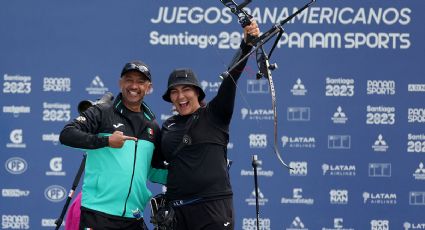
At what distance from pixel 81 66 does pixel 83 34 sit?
0.92 ft

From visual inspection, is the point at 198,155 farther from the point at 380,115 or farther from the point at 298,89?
the point at 380,115

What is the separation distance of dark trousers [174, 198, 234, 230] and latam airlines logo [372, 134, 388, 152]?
116 inches

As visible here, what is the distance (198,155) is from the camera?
3869 millimetres

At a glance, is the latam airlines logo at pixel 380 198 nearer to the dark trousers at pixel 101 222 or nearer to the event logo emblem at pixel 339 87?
the event logo emblem at pixel 339 87

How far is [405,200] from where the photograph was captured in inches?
257

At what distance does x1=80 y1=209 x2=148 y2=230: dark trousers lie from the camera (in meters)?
3.89

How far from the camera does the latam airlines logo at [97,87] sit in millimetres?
6586

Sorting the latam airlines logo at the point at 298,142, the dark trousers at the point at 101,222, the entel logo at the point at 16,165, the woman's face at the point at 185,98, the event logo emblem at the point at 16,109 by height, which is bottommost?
the dark trousers at the point at 101,222

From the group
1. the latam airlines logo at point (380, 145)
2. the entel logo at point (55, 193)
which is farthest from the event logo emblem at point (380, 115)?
the entel logo at point (55, 193)

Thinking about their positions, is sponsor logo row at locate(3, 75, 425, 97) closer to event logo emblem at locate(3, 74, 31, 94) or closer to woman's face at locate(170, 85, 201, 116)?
event logo emblem at locate(3, 74, 31, 94)

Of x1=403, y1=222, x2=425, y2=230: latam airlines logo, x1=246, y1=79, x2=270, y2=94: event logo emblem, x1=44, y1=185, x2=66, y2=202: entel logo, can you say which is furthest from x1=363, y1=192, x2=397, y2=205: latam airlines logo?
x1=44, y1=185, x2=66, y2=202: entel logo

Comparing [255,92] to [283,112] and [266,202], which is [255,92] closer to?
[283,112]

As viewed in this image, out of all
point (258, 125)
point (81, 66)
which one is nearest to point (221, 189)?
point (258, 125)

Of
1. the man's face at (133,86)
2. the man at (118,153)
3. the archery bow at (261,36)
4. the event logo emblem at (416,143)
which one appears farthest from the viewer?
the event logo emblem at (416,143)
